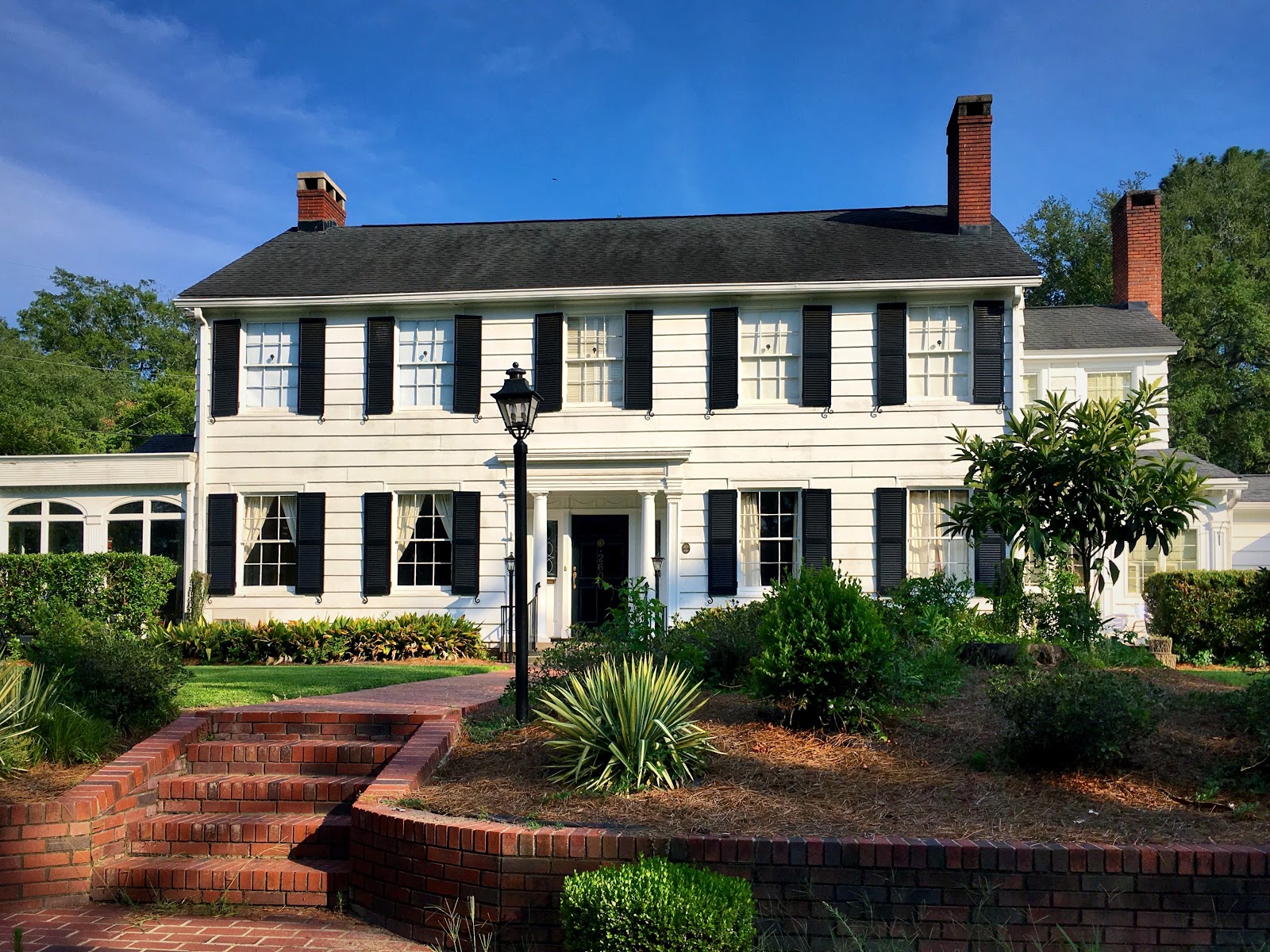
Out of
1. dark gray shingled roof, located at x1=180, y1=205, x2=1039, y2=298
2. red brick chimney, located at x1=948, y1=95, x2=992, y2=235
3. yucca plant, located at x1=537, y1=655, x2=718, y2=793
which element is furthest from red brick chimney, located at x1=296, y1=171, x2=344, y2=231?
yucca plant, located at x1=537, y1=655, x2=718, y2=793

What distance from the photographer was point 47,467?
15.6 meters

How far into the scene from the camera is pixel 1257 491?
62.2ft

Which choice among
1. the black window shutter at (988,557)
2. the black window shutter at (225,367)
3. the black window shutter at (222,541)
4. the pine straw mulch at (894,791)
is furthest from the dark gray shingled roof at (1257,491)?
the black window shutter at (225,367)

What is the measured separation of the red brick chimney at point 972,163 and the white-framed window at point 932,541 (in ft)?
15.1

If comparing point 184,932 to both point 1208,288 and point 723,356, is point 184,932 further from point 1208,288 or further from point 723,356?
point 1208,288

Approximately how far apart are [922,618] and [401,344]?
962 cm

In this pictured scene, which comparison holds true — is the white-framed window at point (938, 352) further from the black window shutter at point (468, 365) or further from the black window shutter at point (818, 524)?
the black window shutter at point (468, 365)

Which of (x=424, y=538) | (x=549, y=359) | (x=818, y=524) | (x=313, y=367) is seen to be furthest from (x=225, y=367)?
(x=818, y=524)

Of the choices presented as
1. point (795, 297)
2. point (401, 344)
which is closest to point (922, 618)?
point (795, 297)

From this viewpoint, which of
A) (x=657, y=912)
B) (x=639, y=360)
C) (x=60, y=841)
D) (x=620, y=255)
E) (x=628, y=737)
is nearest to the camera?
(x=657, y=912)

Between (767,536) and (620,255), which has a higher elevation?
(620,255)

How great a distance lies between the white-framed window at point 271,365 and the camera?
1585 cm

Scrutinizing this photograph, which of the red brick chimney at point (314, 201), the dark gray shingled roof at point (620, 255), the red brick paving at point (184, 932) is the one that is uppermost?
the red brick chimney at point (314, 201)

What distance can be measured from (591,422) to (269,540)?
5.60 m
